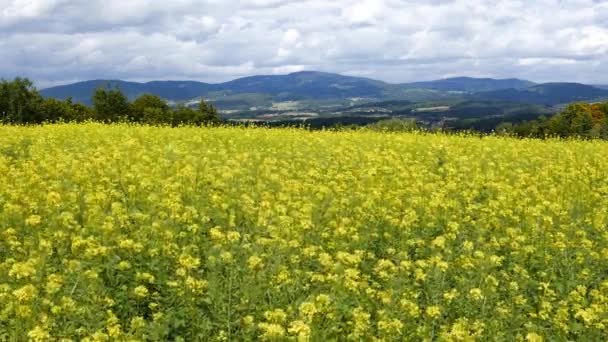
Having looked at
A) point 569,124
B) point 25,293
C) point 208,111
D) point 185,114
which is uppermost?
point 25,293


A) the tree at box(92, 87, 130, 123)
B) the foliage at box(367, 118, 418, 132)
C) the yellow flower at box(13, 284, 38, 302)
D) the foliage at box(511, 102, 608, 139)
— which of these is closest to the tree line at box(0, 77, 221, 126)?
the tree at box(92, 87, 130, 123)

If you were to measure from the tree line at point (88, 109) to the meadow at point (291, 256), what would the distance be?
5342 centimetres

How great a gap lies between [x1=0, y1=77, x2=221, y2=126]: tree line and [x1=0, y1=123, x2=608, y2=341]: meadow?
5342 cm

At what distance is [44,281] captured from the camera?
7.27 metres

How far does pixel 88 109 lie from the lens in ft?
250

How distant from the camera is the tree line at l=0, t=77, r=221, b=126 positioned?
221 feet

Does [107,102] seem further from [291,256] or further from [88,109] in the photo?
[291,256]

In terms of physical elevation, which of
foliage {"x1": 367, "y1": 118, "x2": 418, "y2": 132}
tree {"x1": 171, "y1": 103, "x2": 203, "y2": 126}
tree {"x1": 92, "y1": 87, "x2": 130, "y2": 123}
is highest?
tree {"x1": 92, "y1": 87, "x2": 130, "y2": 123}

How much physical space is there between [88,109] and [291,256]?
242 feet

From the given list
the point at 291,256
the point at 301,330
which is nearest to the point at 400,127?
the point at 291,256

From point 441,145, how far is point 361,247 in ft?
33.7

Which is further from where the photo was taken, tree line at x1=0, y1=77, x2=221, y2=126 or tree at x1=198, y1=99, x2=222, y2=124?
tree at x1=198, y1=99, x2=222, y2=124

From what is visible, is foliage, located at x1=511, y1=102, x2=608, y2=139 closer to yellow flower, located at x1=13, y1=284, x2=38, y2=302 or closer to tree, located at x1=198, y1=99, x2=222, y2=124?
tree, located at x1=198, y1=99, x2=222, y2=124

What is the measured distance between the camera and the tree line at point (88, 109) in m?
67.4
